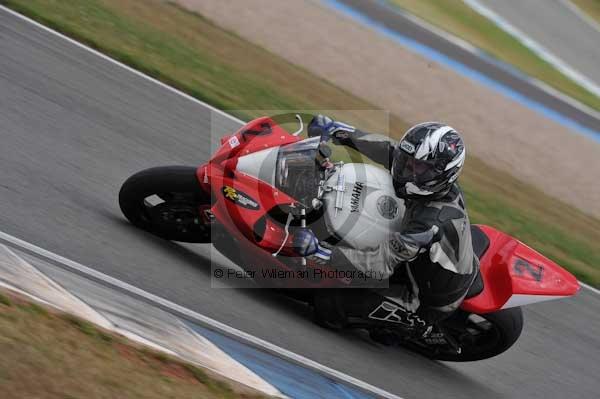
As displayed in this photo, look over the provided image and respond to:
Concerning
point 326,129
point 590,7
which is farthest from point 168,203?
point 590,7

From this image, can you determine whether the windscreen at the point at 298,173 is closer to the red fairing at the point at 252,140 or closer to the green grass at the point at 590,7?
the red fairing at the point at 252,140

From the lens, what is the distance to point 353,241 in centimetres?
568

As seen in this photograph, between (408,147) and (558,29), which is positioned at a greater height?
(558,29)

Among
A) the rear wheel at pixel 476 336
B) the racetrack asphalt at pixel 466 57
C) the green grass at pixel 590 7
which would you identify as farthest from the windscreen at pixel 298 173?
the green grass at pixel 590 7

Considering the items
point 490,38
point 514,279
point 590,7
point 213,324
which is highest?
point 590,7

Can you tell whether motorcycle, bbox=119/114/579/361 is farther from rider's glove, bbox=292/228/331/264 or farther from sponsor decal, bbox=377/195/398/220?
rider's glove, bbox=292/228/331/264

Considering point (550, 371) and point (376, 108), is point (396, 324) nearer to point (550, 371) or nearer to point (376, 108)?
point (550, 371)

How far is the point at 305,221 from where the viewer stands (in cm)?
557

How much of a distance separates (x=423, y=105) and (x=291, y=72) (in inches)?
91.0

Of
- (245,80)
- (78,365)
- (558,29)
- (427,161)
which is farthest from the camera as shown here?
(558,29)

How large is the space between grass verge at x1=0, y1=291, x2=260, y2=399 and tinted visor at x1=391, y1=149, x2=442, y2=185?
5.55 feet

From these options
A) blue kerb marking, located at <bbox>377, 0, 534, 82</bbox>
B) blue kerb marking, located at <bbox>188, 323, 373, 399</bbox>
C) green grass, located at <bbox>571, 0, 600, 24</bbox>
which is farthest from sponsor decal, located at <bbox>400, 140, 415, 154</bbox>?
green grass, located at <bbox>571, 0, 600, 24</bbox>

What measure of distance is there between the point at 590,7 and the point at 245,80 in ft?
50.1

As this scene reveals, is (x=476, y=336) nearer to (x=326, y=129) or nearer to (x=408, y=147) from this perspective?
(x=408, y=147)
